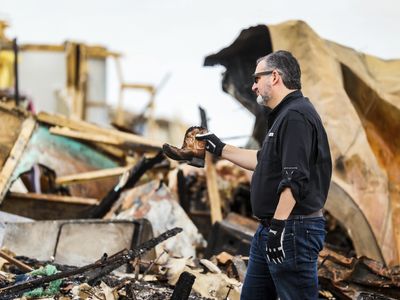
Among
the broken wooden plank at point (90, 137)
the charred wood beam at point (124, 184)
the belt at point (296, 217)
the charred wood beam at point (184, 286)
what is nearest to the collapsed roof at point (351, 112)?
the charred wood beam at point (124, 184)

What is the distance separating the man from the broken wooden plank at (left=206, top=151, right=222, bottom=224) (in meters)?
3.58

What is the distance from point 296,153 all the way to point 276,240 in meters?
0.42

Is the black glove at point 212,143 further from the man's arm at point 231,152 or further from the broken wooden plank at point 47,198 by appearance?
the broken wooden plank at point 47,198

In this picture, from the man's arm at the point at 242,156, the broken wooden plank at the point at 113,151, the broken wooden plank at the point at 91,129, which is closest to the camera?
the man's arm at the point at 242,156

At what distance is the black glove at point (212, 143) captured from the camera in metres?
3.36

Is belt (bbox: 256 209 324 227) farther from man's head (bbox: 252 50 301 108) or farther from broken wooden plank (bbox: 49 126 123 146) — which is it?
broken wooden plank (bbox: 49 126 123 146)

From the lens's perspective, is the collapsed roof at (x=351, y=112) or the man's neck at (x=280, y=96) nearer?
the man's neck at (x=280, y=96)

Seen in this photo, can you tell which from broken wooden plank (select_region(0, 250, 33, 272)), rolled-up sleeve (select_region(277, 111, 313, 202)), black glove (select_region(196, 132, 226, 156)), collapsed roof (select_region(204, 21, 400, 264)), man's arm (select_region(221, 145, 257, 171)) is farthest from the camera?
collapsed roof (select_region(204, 21, 400, 264))

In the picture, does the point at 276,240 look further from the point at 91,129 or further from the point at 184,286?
the point at 91,129

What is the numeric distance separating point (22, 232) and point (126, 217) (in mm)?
1094

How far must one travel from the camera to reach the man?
2.58 metres

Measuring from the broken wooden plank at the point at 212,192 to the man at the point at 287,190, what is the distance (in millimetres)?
3578

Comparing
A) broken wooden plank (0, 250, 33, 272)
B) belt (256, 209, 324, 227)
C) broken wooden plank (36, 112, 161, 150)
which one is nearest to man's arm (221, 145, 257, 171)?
belt (256, 209, 324, 227)

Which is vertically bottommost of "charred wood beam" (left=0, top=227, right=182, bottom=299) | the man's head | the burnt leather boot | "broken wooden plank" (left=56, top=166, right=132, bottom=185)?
"broken wooden plank" (left=56, top=166, right=132, bottom=185)
